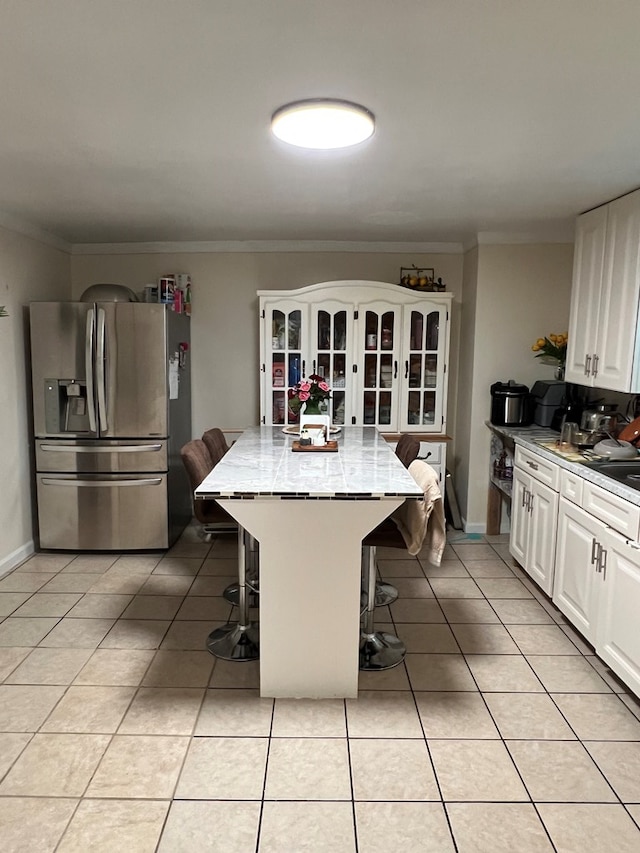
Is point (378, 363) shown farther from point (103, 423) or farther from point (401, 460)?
point (103, 423)

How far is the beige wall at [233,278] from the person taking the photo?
182 inches

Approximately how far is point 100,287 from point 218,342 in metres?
1.04

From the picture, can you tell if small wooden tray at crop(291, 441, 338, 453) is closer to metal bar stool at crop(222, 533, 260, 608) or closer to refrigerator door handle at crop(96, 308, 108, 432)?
metal bar stool at crop(222, 533, 260, 608)

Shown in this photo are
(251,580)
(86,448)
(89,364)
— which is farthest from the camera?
(86,448)

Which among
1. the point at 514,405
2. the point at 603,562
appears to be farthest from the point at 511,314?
the point at 603,562

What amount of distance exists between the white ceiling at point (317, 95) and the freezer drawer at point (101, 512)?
1.71 metres

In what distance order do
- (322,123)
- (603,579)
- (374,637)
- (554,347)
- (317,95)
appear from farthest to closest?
1. (554,347)
2. (374,637)
3. (603,579)
4. (322,123)
5. (317,95)

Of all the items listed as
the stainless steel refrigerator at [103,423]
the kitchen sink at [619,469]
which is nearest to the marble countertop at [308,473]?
the stainless steel refrigerator at [103,423]

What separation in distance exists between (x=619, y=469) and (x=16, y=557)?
3.56 meters

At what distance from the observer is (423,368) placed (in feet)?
14.4

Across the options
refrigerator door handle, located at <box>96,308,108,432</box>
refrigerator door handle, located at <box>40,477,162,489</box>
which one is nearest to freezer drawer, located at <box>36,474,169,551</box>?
refrigerator door handle, located at <box>40,477,162,489</box>

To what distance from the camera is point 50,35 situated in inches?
59.6

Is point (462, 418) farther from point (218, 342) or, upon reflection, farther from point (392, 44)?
point (392, 44)

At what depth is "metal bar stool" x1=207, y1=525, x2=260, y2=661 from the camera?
268 centimetres
